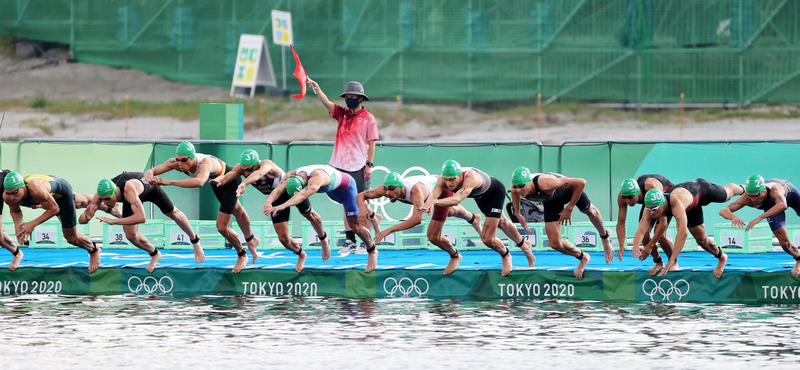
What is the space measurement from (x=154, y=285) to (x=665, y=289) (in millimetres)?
6522

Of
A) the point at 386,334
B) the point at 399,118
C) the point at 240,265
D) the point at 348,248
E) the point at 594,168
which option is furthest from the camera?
the point at 399,118

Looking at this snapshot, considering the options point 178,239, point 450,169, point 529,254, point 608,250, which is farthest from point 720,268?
point 178,239

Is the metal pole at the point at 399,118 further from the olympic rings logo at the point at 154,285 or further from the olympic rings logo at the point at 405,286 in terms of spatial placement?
the olympic rings logo at the point at 405,286

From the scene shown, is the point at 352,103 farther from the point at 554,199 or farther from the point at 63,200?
the point at 63,200

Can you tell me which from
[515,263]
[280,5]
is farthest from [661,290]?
[280,5]

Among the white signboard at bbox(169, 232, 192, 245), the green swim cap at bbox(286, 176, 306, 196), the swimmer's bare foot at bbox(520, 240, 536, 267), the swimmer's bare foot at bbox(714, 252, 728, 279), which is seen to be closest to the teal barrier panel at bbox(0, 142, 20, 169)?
the white signboard at bbox(169, 232, 192, 245)

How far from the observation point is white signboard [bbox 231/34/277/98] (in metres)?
34.5

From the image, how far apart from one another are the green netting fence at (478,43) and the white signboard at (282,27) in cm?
116

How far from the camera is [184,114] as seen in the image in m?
37.9

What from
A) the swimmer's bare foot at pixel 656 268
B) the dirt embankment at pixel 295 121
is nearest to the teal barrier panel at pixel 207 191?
the swimmer's bare foot at pixel 656 268

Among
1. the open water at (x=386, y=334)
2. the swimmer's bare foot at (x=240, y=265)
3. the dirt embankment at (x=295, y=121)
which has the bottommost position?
the open water at (x=386, y=334)

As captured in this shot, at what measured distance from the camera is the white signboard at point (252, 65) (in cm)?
3447

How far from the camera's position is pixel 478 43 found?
114 ft

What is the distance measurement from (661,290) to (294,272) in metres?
4.60
